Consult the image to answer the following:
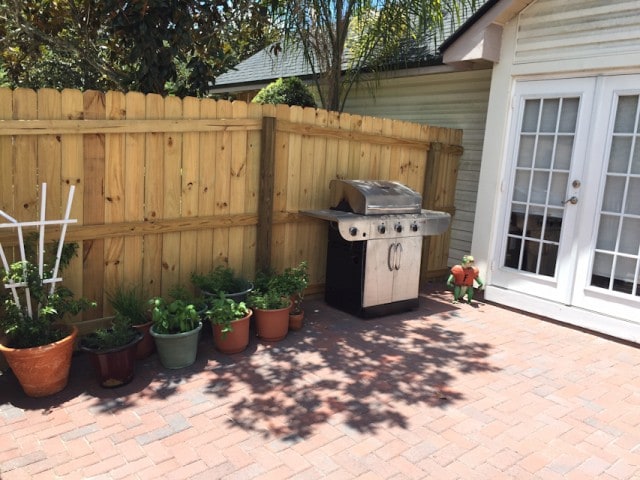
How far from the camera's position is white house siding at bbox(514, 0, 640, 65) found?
483 cm

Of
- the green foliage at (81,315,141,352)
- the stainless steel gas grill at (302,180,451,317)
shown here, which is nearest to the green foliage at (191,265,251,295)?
the green foliage at (81,315,141,352)

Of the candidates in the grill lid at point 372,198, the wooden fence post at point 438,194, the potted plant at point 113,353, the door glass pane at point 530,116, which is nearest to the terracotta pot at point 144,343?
the potted plant at point 113,353

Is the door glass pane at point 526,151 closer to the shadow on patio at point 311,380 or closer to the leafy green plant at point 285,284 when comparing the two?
the shadow on patio at point 311,380

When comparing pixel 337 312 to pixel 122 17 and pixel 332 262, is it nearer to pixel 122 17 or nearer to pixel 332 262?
pixel 332 262

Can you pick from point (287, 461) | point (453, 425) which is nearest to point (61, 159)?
point (287, 461)

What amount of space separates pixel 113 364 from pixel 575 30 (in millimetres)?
5364

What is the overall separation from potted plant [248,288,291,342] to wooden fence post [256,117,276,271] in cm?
66

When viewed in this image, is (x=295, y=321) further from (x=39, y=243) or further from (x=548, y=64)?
(x=548, y=64)

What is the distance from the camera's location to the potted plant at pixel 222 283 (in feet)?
15.1

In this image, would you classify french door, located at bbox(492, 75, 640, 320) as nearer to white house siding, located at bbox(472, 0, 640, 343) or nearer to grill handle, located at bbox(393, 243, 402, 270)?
white house siding, located at bbox(472, 0, 640, 343)

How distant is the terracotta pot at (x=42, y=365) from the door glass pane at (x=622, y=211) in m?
4.96

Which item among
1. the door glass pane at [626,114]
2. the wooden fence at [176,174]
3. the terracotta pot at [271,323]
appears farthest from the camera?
the door glass pane at [626,114]

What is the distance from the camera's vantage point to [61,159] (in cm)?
385

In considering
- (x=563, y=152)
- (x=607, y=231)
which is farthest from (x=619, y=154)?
(x=607, y=231)
